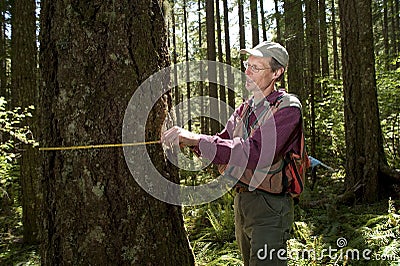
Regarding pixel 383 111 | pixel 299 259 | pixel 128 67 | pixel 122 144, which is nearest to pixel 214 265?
pixel 299 259

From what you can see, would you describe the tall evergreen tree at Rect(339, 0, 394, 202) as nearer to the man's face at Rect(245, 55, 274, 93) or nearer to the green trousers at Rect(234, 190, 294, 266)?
the green trousers at Rect(234, 190, 294, 266)

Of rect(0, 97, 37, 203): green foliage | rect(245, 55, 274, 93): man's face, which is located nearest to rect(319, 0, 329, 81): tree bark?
rect(0, 97, 37, 203): green foliage

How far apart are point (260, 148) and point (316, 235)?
12.3ft

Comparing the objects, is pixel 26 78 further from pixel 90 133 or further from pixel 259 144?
pixel 259 144

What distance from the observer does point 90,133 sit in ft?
7.72

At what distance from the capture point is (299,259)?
4465 mm

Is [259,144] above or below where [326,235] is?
above

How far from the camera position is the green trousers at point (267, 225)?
8.66 ft

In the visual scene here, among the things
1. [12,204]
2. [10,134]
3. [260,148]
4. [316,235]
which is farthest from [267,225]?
[12,204]

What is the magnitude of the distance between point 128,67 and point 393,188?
5.93 metres

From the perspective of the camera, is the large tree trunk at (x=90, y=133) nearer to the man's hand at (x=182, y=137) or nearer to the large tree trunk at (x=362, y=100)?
the man's hand at (x=182, y=137)

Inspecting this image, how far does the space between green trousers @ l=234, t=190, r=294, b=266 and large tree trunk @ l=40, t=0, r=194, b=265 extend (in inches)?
30.5

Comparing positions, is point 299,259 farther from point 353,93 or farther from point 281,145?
point 353,93

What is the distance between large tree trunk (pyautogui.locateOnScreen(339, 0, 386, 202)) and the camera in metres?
6.75
